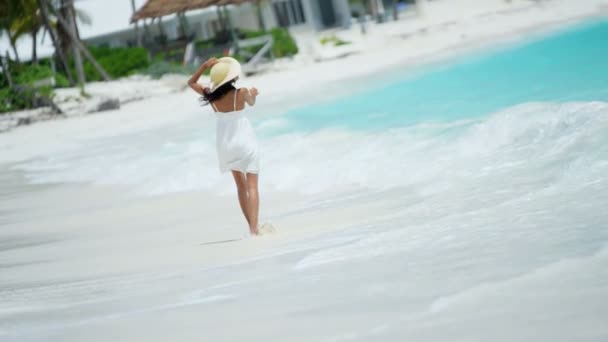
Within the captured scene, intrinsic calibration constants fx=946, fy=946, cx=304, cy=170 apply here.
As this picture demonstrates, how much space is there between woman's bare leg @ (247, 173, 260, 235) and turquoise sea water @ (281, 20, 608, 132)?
7.36 m

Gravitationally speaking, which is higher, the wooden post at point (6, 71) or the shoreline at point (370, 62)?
the wooden post at point (6, 71)

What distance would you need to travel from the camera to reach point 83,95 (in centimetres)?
2725

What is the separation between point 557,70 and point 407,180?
11148mm

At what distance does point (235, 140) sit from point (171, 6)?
27.2m

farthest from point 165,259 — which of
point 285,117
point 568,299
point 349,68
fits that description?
point 349,68

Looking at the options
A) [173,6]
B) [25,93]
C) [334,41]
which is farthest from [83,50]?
[334,41]

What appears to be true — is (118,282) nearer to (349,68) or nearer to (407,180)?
(407,180)

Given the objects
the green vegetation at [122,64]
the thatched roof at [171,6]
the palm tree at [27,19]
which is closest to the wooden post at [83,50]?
the palm tree at [27,19]

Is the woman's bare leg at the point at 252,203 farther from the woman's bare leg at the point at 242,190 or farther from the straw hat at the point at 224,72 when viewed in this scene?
the straw hat at the point at 224,72

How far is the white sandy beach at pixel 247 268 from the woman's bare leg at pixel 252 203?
0.13 meters

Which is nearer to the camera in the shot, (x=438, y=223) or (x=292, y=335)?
(x=292, y=335)

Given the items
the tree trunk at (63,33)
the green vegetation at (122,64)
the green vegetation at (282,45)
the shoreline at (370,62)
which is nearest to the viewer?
the shoreline at (370,62)

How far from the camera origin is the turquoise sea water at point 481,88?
1445cm

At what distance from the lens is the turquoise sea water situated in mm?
14453
